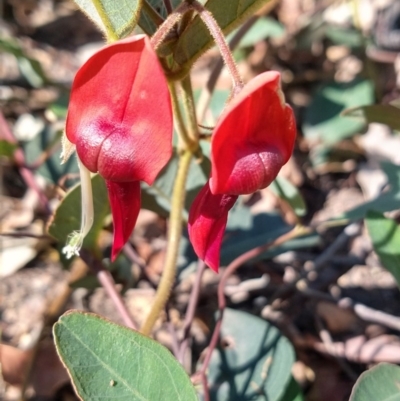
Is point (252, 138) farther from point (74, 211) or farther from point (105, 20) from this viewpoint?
point (74, 211)

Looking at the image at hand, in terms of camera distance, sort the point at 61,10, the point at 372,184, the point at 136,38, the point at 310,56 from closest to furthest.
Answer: the point at 136,38
the point at 372,184
the point at 310,56
the point at 61,10

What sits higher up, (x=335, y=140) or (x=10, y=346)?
(x=10, y=346)

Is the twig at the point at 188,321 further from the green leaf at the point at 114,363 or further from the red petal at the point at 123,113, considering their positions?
the red petal at the point at 123,113

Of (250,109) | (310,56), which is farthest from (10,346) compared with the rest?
(310,56)

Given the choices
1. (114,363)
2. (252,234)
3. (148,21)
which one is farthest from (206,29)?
(252,234)

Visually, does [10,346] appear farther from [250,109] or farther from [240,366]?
[250,109]

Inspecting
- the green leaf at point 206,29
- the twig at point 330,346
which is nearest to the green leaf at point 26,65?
the green leaf at point 206,29
